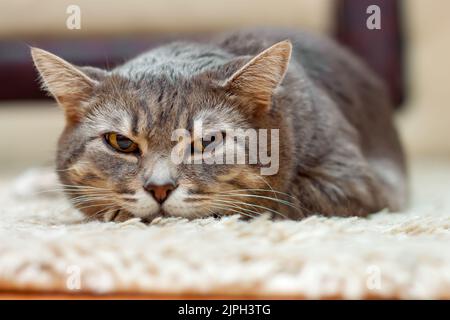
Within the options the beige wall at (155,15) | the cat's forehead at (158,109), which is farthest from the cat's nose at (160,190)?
the beige wall at (155,15)

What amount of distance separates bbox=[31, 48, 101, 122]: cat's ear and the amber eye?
12cm

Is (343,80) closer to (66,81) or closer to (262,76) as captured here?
(262,76)

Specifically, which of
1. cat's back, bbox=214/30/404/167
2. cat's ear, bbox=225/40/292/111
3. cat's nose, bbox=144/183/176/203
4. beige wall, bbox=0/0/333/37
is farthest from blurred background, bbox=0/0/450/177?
cat's nose, bbox=144/183/176/203

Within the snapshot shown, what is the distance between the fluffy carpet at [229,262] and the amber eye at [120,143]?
0.79ft

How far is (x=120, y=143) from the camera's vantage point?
127cm

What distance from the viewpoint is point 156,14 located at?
2.77 meters

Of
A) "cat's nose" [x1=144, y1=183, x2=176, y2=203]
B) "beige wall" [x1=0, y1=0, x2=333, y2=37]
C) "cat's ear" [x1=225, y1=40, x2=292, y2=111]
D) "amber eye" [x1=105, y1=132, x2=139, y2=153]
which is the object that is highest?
"beige wall" [x1=0, y1=0, x2=333, y2=37]

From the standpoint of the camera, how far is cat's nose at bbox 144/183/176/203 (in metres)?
1.15

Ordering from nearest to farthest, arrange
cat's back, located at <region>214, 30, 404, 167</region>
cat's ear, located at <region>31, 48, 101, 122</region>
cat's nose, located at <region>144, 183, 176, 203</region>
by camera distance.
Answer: cat's nose, located at <region>144, 183, 176, 203</region> → cat's ear, located at <region>31, 48, 101, 122</region> → cat's back, located at <region>214, 30, 404, 167</region>

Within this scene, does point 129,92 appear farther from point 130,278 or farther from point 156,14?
point 156,14

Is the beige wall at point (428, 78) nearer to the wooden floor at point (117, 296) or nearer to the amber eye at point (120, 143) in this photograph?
the amber eye at point (120, 143)

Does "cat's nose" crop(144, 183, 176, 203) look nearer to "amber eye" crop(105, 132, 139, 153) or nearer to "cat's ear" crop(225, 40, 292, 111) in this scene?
"amber eye" crop(105, 132, 139, 153)

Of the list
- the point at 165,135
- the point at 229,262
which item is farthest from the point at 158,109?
the point at 229,262
